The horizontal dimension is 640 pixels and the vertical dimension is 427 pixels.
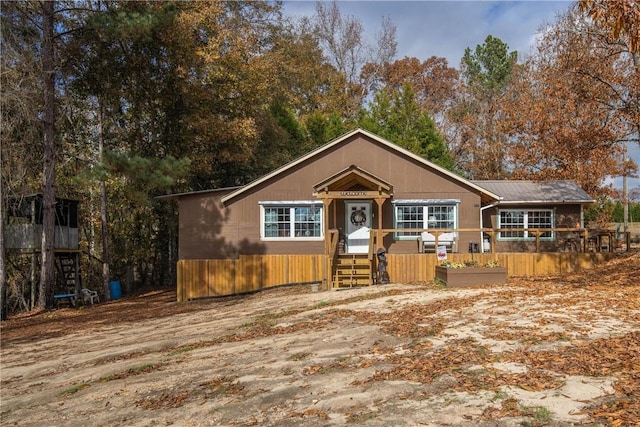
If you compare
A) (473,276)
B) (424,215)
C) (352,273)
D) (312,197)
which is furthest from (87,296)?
(473,276)

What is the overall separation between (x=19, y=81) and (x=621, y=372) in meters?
16.8

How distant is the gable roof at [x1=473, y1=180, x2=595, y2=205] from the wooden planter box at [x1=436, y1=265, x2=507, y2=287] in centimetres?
691

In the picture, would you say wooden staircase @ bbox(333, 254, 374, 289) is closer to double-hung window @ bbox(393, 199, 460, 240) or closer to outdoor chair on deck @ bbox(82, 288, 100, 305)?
double-hung window @ bbox(393, 199, 460, 240)

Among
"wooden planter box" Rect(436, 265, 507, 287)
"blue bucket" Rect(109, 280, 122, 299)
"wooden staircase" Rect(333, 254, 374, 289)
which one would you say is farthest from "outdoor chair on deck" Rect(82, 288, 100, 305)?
"wooden planter box" Rect(436, 265, 507, 287)

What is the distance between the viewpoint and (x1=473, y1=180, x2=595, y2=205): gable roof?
20.0 meters

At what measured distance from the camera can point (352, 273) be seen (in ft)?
49.9

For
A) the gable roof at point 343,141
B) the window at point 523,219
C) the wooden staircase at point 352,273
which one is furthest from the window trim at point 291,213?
the window at point 523,219

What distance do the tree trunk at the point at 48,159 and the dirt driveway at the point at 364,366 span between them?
7186mm

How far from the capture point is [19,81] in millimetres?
15406

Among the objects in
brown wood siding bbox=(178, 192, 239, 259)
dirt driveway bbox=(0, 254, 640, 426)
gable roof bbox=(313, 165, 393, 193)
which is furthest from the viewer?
brown wood siding bbox=(178, 192, 239, 259)

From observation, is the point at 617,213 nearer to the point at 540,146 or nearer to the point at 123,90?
the point at 540,146

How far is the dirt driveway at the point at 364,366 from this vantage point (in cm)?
482

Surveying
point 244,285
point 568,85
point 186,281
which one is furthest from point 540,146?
point 186,281

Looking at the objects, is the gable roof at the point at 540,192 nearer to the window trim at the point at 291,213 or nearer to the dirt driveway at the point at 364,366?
the window trim at the point at 291,213
